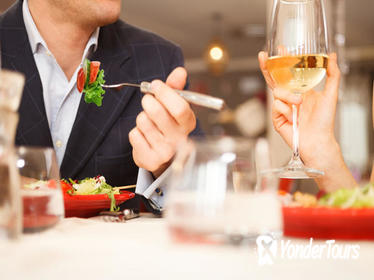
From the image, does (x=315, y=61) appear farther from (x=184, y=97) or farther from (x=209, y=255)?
(x=209, y=255)

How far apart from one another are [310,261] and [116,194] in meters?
0.63

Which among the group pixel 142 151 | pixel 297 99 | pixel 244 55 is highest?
pixel 244 55

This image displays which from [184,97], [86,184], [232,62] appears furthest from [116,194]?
[232,62]

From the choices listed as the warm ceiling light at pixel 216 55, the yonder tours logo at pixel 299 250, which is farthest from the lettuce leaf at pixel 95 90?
the warm ceiling light at pixel 216 55

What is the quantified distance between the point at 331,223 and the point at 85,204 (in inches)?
20.3

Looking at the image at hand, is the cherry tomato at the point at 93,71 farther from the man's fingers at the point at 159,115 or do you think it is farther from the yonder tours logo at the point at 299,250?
the yonder tours logo at the point at 299,250

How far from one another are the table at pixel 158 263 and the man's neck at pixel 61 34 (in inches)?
54.3

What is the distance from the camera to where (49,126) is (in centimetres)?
162

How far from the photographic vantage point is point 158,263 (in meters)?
0.47

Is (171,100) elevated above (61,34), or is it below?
below

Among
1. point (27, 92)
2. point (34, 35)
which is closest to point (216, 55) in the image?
point (34, 35)

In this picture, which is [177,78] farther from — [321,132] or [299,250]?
[321,132]

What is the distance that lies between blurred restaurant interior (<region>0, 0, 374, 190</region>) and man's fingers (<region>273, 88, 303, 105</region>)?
325 cm

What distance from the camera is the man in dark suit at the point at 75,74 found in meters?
1.63
